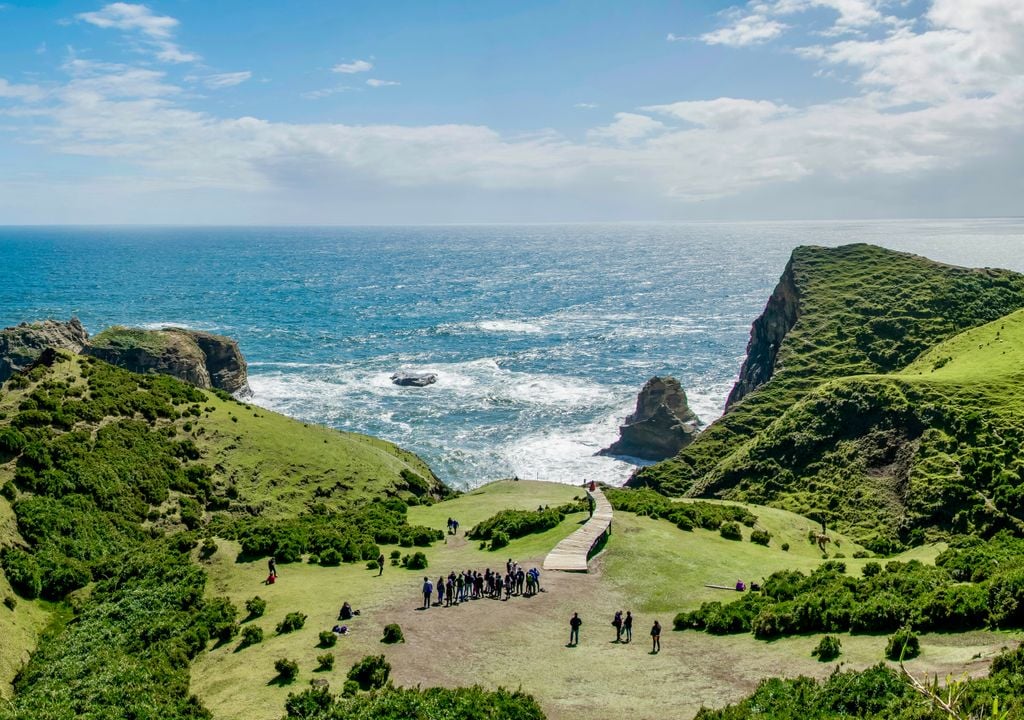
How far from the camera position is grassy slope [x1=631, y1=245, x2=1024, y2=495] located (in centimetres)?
8088

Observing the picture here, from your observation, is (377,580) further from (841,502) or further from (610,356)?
(610,356)

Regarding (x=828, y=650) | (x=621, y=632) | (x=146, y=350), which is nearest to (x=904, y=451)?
(x=621, y=632)

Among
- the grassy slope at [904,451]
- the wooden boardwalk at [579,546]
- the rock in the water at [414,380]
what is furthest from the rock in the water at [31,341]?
the grassy slope at [904,451]

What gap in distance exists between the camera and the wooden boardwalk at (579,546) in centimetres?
3905

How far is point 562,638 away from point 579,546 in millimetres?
9538

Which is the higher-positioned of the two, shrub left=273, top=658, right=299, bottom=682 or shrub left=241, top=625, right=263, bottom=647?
shrub left=273, top=658, right=299, bottom=682

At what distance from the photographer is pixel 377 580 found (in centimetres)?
3912

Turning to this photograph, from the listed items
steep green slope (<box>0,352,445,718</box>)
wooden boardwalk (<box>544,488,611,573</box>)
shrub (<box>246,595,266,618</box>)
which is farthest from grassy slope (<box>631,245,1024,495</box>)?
shrub (<box>246,595,266,618</box>)

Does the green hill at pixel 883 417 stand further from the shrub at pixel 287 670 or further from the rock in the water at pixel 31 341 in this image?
the rock in the water at pixel 31 341

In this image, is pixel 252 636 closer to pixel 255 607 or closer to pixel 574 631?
pixel 255 607

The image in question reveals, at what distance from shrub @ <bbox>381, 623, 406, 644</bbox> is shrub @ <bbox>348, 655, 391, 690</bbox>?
291cm

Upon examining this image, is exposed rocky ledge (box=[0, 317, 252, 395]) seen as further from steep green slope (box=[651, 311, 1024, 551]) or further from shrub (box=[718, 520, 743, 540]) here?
shrub (box=[718, 520, 743, 540])

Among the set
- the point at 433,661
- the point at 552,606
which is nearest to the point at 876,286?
the point at 552,606

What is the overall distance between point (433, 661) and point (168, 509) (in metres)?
29.1
